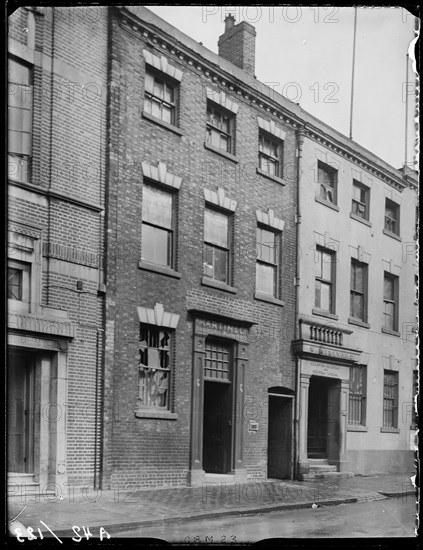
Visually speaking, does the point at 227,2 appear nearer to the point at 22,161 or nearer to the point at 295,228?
the point at 22,161

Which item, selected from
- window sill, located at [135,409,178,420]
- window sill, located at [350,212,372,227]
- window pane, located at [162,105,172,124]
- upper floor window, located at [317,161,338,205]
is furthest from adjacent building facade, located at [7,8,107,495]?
window sill, located at [350,212,372,227]

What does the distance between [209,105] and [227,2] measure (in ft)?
14.4

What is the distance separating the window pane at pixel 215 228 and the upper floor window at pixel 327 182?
6.76ft

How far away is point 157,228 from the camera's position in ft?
39.5

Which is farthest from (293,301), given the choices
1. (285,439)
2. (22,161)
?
(22,161)

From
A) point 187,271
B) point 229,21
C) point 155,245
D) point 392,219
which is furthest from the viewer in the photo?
point 392,219

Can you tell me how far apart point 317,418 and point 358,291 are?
2.65 meters

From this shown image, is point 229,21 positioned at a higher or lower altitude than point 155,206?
higher

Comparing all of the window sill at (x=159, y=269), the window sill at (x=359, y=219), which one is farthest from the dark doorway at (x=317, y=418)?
the window sill at (x=159, y=269)

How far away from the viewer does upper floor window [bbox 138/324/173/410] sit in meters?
11.9

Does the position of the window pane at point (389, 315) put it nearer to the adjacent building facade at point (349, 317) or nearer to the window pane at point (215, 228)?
the adjacent building facade at point (349, 317)

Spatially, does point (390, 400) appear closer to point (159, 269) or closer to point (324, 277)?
point (324, 277)

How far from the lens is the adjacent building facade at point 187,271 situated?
10.4m

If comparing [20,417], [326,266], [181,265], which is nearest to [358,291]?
[326,266]
